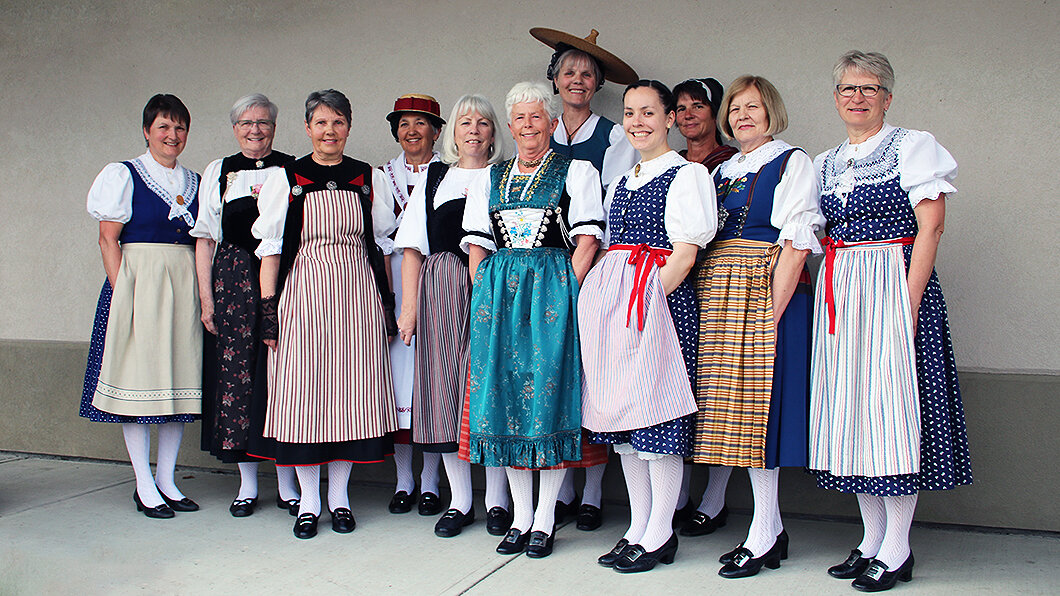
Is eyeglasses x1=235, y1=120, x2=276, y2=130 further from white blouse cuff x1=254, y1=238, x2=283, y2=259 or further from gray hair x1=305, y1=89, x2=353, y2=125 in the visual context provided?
white blouse cuff x1=254, y1=238, x2=283, y2=259

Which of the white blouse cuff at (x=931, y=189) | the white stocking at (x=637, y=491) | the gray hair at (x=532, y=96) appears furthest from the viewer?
the gray hair at (x=532, y=96)

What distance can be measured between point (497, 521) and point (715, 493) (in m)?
0.76

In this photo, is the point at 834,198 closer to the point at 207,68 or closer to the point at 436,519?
the point at 436,519

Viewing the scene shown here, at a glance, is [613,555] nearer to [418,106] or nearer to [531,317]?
[531,317]

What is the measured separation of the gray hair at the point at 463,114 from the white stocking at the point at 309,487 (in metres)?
1.18

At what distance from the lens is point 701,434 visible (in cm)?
256

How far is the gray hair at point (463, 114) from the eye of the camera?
304 centimetres

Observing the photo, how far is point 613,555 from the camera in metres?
2.65

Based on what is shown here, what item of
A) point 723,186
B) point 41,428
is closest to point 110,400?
point 41,428

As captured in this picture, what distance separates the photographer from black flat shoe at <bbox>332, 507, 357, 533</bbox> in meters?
3.06

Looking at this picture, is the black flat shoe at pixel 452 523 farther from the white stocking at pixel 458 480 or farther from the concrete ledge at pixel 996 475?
the concrete ledge at pixel 996 475

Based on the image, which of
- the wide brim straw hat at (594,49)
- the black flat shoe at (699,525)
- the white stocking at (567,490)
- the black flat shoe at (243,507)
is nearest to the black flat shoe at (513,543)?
the white stocking at (567,490)

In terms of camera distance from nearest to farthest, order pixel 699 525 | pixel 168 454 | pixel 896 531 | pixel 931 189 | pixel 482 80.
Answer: pixel 931 189
pixel 896 531
pixel 699 525
pixel 168 454
pixel 482 80

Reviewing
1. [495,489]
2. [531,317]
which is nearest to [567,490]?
[495,489]
